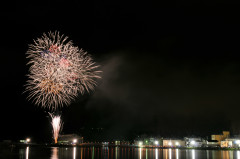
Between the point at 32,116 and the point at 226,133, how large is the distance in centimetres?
5693

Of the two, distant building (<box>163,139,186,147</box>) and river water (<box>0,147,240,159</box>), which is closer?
river water (<box>0,147,240,159</box>)

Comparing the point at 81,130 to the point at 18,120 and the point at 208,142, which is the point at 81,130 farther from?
the point at 208,142

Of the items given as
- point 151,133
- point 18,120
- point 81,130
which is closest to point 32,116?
point 18,120

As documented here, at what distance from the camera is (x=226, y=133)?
64.0 m

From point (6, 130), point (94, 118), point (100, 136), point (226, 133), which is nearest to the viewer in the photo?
point (226, 133)

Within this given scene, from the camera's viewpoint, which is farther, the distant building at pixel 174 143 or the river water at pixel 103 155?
the distant building at pixel 174 143

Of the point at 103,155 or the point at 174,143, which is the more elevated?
the point at 103,155

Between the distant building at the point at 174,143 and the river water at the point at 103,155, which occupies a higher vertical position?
the river water at the point at 103,155

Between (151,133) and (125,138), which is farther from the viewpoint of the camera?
(151,133)

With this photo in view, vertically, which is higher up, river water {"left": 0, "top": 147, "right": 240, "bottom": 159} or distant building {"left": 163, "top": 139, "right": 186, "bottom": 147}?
river water {"left": 0, "top": 147, "right": 240, "bottom": 159}

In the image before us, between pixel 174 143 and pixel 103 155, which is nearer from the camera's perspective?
pixel 103 155

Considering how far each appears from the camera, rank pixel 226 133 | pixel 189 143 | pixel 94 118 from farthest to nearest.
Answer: pixel 94 118 → pixel 226 133 → pixel 189 143

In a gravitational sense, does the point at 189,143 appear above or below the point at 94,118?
below

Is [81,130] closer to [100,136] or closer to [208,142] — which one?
[100,136]
